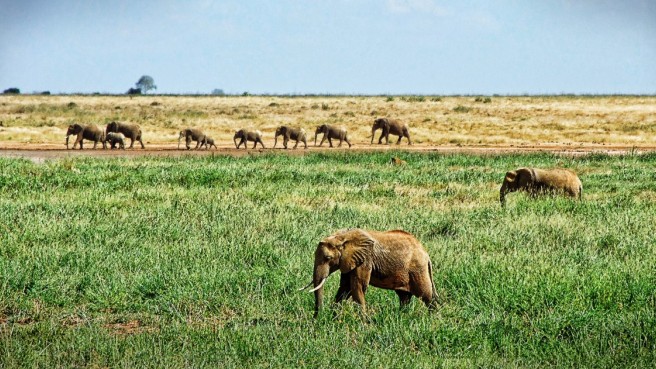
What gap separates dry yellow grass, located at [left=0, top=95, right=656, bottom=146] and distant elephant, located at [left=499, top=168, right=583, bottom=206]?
2903cm

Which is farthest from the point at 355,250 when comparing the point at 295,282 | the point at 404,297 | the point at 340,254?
the point at 295,282

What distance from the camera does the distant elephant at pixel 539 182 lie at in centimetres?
1878

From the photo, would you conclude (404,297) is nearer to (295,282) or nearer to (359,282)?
(359,282)

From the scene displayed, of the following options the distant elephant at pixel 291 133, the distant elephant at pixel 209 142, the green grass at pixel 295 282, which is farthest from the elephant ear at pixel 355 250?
the distant elephant at pixel 291 133

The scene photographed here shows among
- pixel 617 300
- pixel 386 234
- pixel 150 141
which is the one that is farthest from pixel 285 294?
pixel 150 141

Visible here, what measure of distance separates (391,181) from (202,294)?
46.6ft

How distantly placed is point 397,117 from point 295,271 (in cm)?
5876

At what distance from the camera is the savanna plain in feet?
25.8

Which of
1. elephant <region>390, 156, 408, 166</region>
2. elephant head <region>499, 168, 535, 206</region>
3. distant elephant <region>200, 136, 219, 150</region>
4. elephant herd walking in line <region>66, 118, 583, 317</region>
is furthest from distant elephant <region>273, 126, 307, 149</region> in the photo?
elephant herd walking in line <region>66, 118, 583, 317</region>

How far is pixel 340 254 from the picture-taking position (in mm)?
8016

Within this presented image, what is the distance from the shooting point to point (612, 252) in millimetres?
12336

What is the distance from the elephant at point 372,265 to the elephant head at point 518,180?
1026 cm

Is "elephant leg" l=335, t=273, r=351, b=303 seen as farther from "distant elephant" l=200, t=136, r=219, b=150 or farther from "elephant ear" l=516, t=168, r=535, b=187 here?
"distant elephant" l=200, t=136, r=219, b=150

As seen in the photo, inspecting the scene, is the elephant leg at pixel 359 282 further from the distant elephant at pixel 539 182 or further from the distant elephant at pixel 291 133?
the distant elephant at pixel 291 133
